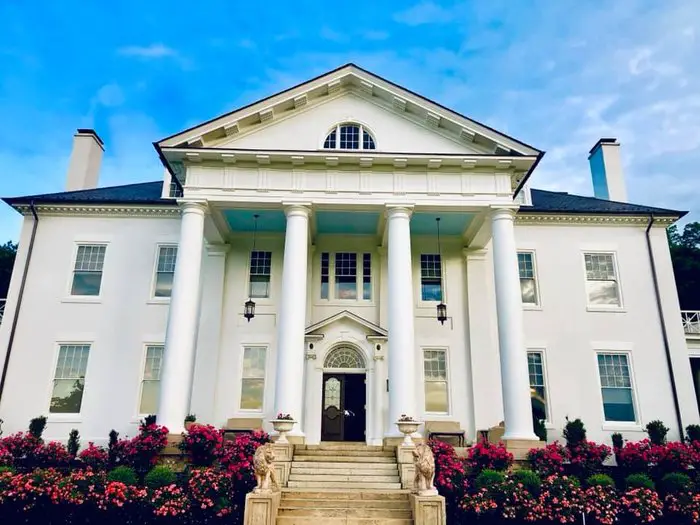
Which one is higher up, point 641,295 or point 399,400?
point 641,295

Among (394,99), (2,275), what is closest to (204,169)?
(394,99)

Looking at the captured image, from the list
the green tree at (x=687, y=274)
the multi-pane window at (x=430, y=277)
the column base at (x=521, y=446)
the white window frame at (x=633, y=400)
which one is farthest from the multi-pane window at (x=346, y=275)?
the green tree at (x=687, y=274)

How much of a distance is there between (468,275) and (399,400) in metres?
7.01

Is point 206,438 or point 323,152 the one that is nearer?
point 206,438

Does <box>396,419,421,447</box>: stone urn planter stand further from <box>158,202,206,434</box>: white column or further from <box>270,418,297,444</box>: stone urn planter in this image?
<box>158,202,206,434</box>: white column

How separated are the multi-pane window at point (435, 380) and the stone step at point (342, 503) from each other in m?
7.21

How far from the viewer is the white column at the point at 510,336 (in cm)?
1554

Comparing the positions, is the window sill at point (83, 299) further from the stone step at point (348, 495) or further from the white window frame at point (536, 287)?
the white window frame at point (536, 287)

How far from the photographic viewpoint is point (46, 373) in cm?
1947

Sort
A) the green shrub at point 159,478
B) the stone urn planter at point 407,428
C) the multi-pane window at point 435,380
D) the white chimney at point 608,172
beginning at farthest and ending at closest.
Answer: the white chimney at point 608,172, the multi-pane window at point 435,380, the stone urn planter at point 407,428, the green shrub at point 159,478

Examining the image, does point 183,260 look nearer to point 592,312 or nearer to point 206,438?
point 206,438

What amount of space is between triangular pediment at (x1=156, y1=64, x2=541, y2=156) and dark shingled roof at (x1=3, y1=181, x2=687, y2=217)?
14.5 ft

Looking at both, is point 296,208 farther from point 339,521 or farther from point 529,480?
point 529,480

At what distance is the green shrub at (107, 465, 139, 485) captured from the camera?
13.2 m
